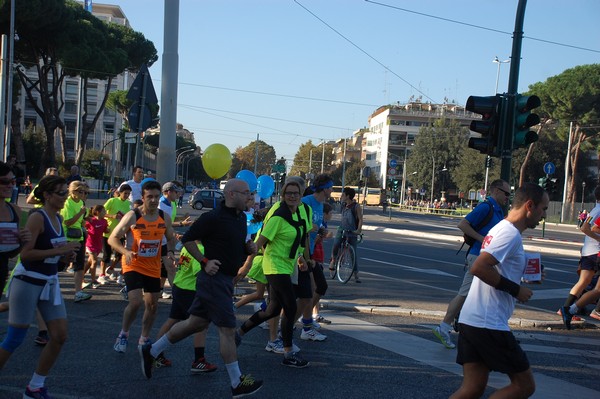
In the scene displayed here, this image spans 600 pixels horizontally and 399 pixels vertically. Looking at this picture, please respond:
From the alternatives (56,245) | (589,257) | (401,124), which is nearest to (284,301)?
(56,245)

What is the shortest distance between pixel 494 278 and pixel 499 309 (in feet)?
0.74

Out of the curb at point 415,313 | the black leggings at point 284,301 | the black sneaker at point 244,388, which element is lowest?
the curb at point 415,313

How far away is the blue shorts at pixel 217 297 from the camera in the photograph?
5.00 meters

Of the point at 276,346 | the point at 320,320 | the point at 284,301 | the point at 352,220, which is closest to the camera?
the point at 284,301

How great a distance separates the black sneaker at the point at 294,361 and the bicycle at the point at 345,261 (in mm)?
5909

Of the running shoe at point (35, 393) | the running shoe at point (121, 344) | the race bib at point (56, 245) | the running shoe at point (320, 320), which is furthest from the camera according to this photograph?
the running shoe at point (320, 320)

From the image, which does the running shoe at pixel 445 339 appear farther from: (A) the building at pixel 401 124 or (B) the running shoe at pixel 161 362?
(A) the building at pixel 401 124

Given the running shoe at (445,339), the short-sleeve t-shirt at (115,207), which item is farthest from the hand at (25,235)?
the short-sleeve t-shirt at (115,207)

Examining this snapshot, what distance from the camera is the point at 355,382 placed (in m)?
5.65

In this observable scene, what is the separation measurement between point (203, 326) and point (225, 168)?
29.6 ft

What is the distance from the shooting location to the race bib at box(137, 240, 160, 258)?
6242 mm

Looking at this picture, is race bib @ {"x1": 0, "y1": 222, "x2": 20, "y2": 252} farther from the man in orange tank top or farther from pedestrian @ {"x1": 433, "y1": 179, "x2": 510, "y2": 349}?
pedestrian @ {"x1": 433, "y1": 179, "x2": 510, "y2": 349}

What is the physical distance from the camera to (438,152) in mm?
85375

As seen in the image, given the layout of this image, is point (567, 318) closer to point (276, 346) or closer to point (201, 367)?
point (276, 346)
